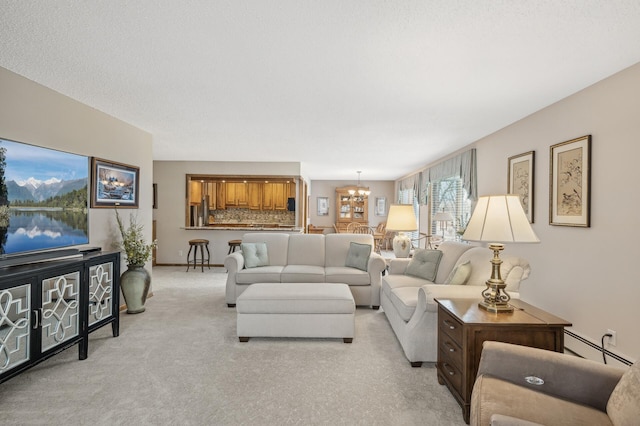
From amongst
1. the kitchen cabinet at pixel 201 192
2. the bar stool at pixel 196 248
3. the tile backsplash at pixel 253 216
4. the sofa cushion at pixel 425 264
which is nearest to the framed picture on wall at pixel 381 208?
A: the tile backsplash at pixel 253 216

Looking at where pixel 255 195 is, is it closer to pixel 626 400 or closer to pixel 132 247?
pixel 132 247

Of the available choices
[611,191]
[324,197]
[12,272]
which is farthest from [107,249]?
[324,197]

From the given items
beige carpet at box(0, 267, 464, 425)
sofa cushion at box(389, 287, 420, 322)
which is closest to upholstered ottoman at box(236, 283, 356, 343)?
beige carpet at box(0, 267, 464, 425)

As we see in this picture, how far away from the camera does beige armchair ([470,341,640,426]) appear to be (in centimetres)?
133

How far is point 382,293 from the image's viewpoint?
4.20 metres

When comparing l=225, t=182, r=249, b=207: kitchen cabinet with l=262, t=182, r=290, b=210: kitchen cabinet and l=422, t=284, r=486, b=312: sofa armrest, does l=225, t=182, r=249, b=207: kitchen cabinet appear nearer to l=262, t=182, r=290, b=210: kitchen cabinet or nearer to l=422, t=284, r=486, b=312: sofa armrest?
l=262, t=182, r=290, b=210: kitchen cabinet

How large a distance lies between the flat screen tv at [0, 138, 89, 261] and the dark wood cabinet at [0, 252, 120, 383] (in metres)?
0.32

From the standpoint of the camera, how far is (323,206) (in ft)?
39.0

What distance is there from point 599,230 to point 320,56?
2717 millimetres

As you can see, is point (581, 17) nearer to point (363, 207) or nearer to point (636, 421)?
point (636, 421)

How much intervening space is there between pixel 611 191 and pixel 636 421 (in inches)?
86.2

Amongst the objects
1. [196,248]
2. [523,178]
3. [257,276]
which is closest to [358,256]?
[257,276]

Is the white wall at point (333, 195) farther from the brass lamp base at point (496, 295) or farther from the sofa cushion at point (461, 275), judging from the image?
the brass lamp base at point (496, 295)

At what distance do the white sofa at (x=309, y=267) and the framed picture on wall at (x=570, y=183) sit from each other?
2.03 m
